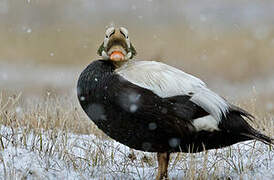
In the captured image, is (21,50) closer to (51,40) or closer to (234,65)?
(51,40)

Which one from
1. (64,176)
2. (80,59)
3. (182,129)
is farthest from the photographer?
(80,59)

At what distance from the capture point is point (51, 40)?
1488 centimetres

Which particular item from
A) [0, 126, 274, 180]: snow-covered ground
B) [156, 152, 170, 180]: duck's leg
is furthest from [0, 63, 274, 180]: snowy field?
[156, 152, 170, 180]: duck's leg

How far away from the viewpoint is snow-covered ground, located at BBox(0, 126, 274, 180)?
3684 mm

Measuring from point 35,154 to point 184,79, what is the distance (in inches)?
47.7

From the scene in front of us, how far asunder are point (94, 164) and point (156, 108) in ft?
2.78

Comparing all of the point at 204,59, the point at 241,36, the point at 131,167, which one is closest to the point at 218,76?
the point at 204,59

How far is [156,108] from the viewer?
11.3 feet

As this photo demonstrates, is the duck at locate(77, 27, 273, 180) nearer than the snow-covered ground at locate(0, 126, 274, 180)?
Yes

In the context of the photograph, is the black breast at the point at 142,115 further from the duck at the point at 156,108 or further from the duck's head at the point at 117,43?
the duck's head at the point at 117,43

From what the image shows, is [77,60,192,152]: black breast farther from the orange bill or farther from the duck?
the orange bill

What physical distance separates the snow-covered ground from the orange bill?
31.2 inches

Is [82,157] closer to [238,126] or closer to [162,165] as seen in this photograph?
[162,165]

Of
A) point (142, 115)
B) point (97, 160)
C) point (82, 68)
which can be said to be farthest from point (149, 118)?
point (82, 68)
